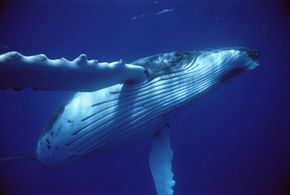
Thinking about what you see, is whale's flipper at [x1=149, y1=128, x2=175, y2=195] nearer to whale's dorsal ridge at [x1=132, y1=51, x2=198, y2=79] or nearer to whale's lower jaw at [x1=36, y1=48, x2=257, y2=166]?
whale's lower jaw at [x1=36, y1=48, x2=257, y2=166]

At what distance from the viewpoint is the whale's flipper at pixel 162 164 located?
6.02 meters

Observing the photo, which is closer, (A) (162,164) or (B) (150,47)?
(A) (162,164)

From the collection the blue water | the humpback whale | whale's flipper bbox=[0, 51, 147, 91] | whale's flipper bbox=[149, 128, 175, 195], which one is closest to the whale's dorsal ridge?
the humpback whale

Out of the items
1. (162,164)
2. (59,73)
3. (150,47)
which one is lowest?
(162,164)

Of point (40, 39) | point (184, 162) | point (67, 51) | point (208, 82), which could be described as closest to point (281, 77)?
point (184, 162)

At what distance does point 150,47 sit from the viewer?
1145 inches

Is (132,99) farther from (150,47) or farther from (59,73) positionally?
(150,47)

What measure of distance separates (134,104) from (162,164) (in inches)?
89.3

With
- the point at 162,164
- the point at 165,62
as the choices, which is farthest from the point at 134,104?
the point at 162,164

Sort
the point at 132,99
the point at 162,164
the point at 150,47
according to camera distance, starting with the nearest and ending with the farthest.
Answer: the point at 132,99 < the point at 162,164 < the point at 150,47

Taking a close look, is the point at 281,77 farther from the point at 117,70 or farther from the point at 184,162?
the point at 117,70

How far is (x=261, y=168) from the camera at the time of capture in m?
26.5

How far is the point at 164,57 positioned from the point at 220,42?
26848 millimetres

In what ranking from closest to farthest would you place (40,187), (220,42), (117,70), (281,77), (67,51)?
(117,70), (40,187), (67,51), (220,42), (281,77)
